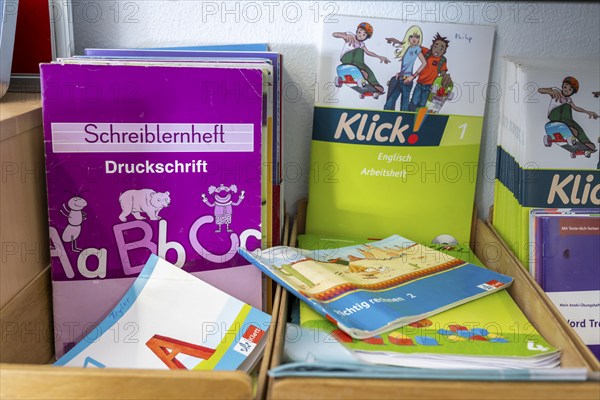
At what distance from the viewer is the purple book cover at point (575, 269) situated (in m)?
1.17

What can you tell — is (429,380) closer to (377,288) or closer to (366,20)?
(377,288)

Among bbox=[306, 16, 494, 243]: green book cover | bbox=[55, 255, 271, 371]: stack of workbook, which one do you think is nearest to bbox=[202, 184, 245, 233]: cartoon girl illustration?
bbox=[55, 255, 271, 371]: stack of workbook

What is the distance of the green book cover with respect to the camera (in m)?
1.29

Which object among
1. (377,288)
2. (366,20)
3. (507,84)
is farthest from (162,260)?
(507,84)

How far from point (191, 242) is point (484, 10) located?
762 millimetres

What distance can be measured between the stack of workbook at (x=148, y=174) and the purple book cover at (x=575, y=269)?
21.2 inches

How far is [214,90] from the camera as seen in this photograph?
42.3 inches

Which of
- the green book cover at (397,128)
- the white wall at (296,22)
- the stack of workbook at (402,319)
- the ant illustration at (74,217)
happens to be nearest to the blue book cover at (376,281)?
the stack of workbook at (402,319)

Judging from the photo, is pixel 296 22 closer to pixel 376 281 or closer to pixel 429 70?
pixel 429 70

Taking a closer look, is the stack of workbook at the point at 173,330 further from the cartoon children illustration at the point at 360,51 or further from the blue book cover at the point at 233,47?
the cartoon children illustration at the point at 360,51

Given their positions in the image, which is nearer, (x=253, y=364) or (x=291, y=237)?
(x=253, y=364)

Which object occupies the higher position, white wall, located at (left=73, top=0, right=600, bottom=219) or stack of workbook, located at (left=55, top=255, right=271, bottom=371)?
white wall, located at (left=73, top=0, right=600, bottom=219)

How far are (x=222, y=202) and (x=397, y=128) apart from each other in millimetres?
427

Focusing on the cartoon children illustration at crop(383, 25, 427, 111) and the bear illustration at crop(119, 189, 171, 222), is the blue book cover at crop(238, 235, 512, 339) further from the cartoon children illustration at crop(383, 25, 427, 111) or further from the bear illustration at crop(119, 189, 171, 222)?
the cartoon children illustration at crop(383, 25, 427, 111)
